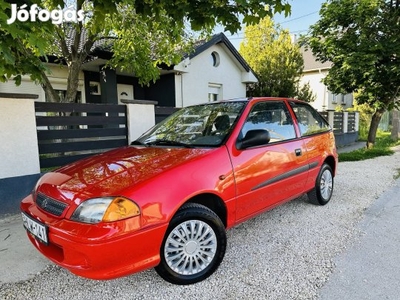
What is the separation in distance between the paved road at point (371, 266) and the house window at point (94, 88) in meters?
10.1

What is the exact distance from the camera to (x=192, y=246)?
7.83 ft

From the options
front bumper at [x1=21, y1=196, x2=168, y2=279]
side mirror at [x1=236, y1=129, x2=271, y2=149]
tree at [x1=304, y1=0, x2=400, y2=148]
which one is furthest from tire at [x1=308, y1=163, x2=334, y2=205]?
tree at [x1=304, y1=0, x2=400, y2=148]

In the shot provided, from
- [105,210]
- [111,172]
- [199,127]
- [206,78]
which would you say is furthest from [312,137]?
[206,78]

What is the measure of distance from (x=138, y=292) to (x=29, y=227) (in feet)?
3.55

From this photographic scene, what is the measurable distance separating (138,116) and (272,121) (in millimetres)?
3031

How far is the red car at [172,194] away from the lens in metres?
2.01

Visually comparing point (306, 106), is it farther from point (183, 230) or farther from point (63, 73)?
point (63, 73)

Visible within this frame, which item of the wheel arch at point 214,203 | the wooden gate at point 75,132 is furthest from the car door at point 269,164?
the wooden gate at point 75,132

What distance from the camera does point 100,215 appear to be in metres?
2.00

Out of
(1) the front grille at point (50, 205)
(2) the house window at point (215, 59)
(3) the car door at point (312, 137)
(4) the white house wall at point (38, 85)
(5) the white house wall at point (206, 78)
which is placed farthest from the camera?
(2) the house window at point (215, 59)

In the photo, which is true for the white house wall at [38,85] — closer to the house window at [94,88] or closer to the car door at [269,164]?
the house window at [94,88]

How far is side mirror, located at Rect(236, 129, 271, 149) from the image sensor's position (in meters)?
2.80

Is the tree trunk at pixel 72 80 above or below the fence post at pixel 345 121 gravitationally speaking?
above

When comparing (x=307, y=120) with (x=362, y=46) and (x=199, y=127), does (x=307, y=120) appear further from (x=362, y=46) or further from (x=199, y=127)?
(x=362, y=46)
